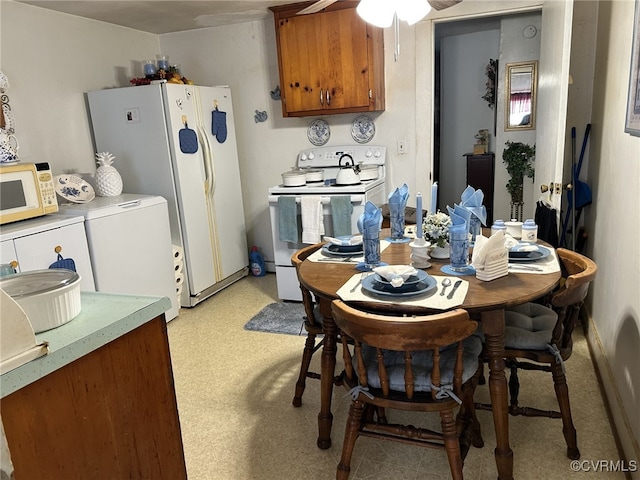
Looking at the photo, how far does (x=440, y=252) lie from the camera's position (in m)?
2.06

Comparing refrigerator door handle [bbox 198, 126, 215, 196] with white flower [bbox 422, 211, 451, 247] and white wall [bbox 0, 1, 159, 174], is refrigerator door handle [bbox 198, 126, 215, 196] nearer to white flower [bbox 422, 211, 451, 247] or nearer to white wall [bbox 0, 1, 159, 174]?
white wall [bbox 0, 1, 159, 174]

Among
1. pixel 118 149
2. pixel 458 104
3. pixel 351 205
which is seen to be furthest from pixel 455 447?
pixel 458 104

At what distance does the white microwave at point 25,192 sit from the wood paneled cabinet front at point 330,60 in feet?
6.33

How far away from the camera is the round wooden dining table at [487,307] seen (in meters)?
1.58

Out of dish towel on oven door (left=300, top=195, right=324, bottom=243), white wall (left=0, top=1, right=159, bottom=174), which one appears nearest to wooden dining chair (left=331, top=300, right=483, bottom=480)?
dish towel on oven door (left=300, top=195, right=324, bottom=243)

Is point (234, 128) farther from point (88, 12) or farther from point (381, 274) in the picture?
point (381, 274)

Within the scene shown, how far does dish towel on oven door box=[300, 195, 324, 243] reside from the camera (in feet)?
11.2

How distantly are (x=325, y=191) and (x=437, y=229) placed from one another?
159cm

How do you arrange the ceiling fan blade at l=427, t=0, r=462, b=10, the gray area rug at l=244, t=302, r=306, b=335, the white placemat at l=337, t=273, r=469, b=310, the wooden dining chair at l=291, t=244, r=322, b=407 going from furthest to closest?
the gray area rug at l=244, t=302, r=306, b=335
the wooden dining chair at l=291, t=244, r=322, b=407
the ceiling fan blade at l=427, t=0, r=462, b=10
the white placemat at l=337, t=273, r=469, b=310

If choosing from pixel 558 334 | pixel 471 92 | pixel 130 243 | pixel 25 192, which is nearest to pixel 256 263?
pixel 130 243

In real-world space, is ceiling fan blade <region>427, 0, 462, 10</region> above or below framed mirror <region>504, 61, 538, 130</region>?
above

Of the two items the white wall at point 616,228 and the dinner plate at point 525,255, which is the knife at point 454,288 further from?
the white wall at point 616,228

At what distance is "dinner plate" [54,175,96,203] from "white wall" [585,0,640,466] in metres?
3.12

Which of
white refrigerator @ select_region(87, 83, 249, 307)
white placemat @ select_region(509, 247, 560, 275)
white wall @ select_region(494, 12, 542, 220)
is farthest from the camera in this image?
white wall @ select_region(494, 12, 542, 220)
